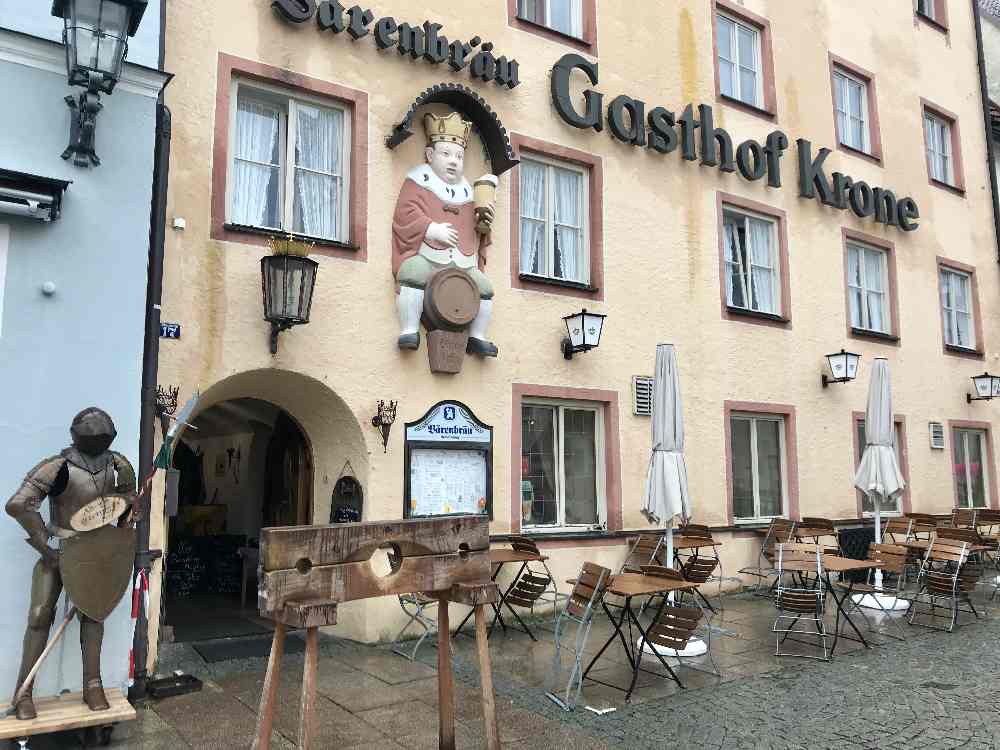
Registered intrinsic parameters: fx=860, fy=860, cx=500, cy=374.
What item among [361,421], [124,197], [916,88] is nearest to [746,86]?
[916,88]

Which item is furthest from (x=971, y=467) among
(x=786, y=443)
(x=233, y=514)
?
(x=233, y=514)

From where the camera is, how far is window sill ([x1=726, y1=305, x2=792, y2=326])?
448 inches

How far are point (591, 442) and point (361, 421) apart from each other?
10.2 ft

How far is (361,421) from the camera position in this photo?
8148 millimetres

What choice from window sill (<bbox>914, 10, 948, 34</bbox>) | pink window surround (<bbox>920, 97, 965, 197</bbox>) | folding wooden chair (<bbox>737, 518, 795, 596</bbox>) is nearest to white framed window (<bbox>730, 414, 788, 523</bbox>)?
folding wooden chair (<bbox>737, 518, 795, 596</bbox>)

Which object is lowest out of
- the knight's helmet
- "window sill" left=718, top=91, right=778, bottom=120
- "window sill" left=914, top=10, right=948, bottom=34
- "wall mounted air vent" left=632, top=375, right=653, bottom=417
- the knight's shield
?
the knight's shield

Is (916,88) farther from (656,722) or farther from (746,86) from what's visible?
(656,722)

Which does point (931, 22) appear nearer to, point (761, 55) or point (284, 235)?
point (761, 55)

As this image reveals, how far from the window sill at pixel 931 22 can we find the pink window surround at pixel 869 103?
Result: 2.30 m

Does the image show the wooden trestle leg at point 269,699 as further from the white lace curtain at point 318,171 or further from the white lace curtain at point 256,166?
the white lace curtain at point 318,171

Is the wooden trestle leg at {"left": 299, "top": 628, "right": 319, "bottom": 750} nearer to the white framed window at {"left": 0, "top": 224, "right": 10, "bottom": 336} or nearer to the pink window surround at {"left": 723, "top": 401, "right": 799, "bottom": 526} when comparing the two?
the white framed window at {"left": 0, "top": 224, "right": 10, "bottom": 336}

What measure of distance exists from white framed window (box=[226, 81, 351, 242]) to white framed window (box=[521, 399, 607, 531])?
9.91 feet

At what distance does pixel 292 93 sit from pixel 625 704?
6.27m

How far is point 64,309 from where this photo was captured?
19.1 ft
